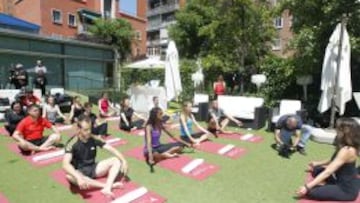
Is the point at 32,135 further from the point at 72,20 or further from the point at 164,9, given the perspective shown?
the point at 164,9

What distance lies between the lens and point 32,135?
8148mm

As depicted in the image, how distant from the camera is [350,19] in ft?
42.2

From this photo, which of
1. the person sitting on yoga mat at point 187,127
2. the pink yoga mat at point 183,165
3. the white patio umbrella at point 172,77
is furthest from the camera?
the white patio umbrella at point 172,77

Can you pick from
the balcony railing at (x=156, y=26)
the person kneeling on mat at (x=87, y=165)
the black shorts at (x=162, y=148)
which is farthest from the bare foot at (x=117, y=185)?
the balcony railing at (x=156, y=26)

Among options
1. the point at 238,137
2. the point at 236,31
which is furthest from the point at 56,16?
the point at 238,137

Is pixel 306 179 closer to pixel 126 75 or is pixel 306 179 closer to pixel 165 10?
pixel 126 75

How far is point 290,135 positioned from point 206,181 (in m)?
3.04

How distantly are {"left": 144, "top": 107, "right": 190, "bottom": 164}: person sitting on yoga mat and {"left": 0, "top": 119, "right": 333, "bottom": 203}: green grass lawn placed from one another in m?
0.29

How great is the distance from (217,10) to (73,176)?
50.7ft

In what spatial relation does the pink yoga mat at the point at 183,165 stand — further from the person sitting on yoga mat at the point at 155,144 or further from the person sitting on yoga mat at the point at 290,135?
the person sitting on yoga mat at the point at 290,135

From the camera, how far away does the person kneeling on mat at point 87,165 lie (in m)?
5.60

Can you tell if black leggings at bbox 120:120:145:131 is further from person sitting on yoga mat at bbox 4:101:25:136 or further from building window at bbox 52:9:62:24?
building window at bbox 52:9:62:24

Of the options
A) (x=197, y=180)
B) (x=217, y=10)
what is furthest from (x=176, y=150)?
(x=217, y=10)

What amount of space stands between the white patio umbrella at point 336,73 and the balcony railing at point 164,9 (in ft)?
148
